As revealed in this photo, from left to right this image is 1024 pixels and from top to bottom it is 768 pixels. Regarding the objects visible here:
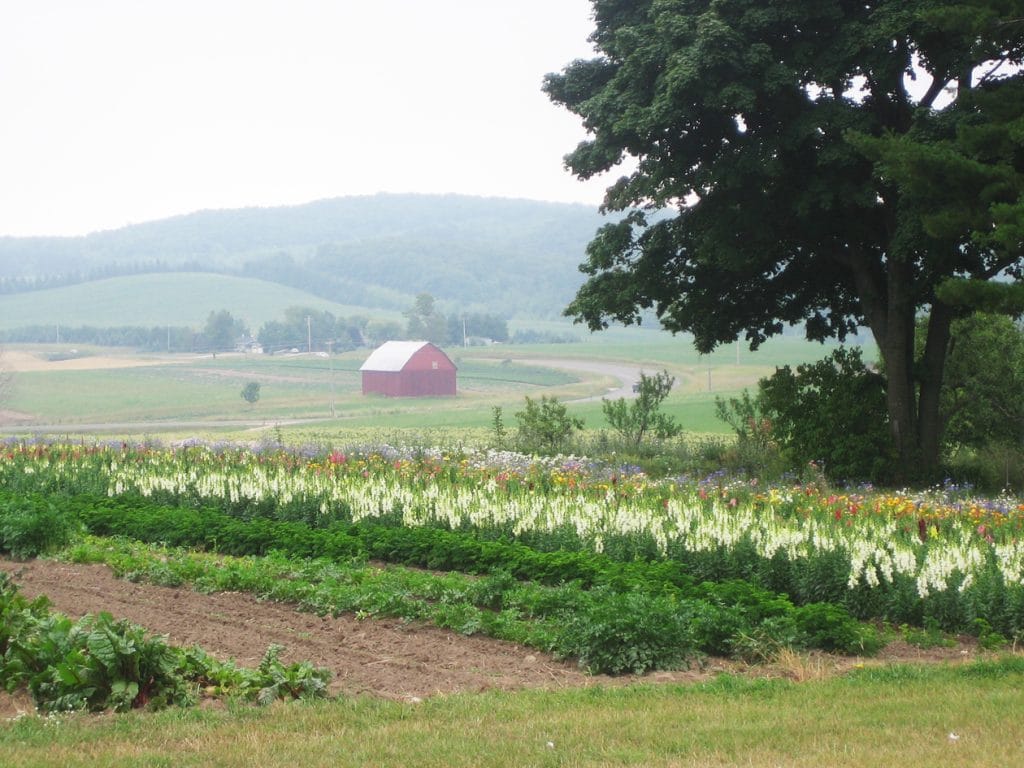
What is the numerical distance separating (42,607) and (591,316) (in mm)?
16113

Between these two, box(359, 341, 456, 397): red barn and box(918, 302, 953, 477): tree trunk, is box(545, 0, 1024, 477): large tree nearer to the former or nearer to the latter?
box(918, 302, 953, 477): tree trunk

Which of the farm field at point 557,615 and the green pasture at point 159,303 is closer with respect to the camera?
the farm field at point 557,615

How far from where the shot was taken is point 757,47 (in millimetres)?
18891

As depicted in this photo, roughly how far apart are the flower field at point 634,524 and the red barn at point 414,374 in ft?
136

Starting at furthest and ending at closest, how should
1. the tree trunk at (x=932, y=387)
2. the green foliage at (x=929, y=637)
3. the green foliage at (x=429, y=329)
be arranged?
the green foliage at (x=429, y=329) < the tree trunk at (x=932, y=387) < the green foliage at (x=929, y=637)

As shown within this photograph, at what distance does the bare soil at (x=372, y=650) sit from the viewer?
793cm

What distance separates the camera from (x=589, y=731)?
650 centimetres

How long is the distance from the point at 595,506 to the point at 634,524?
38.0 inches

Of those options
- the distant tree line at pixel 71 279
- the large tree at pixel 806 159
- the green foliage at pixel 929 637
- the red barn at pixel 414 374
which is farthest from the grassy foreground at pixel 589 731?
the distant tree line at pixel 71 279

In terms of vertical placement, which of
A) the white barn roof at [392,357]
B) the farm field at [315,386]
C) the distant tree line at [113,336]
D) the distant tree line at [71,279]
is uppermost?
the distant tree line at [71,279]

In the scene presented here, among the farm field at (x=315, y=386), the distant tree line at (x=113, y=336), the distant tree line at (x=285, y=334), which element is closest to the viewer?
the farm field at (x=315, y=386)

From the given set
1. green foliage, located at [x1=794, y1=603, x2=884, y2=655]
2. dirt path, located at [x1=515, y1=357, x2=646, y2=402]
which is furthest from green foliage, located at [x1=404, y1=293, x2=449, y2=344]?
green foliage, located at [x1=794, y1=603, x2=884, y2=655]

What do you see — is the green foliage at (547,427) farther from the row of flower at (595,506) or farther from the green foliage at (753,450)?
the row of flower at (595,506)

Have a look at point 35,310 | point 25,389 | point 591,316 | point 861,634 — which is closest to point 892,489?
point 591,316
